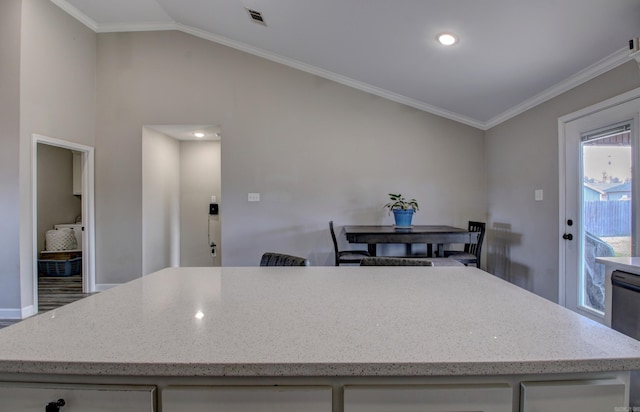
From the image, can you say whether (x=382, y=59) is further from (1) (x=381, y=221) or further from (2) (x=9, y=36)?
(2) (x=9, y=36)

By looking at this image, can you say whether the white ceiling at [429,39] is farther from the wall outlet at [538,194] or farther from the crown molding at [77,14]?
the wall outlet at [538,194]

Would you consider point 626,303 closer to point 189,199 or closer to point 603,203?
point 603,203

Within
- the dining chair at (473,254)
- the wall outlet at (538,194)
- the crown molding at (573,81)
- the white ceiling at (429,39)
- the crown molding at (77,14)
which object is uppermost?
the crown molding at (77,14)

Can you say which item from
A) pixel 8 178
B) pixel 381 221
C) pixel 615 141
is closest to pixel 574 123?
pixel 615 141

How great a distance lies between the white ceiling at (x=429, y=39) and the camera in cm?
224

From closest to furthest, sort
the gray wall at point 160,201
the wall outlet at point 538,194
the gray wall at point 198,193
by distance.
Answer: the wall outlet at point 538,194
the gray wall at point 160,201
the gray wall at point 198,193

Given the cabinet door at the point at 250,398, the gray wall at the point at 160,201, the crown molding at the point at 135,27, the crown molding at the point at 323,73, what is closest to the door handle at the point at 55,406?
the cabinet door at the point at 250,398

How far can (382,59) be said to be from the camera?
136 inches

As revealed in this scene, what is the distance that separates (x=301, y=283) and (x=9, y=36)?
428cm

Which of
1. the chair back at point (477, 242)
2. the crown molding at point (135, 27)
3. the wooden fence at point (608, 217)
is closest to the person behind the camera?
the wooden fence at point (608, 217)

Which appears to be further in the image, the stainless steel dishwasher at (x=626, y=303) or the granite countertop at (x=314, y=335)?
the stainless steel dishwasher at (x=626, y=303)

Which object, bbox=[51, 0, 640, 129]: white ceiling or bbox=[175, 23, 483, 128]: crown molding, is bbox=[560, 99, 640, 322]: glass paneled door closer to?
bbox=[51, 0, 640, 129]: white ceiling

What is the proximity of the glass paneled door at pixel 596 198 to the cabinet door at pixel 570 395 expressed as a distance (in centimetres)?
227

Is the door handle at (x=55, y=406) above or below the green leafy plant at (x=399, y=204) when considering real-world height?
below
